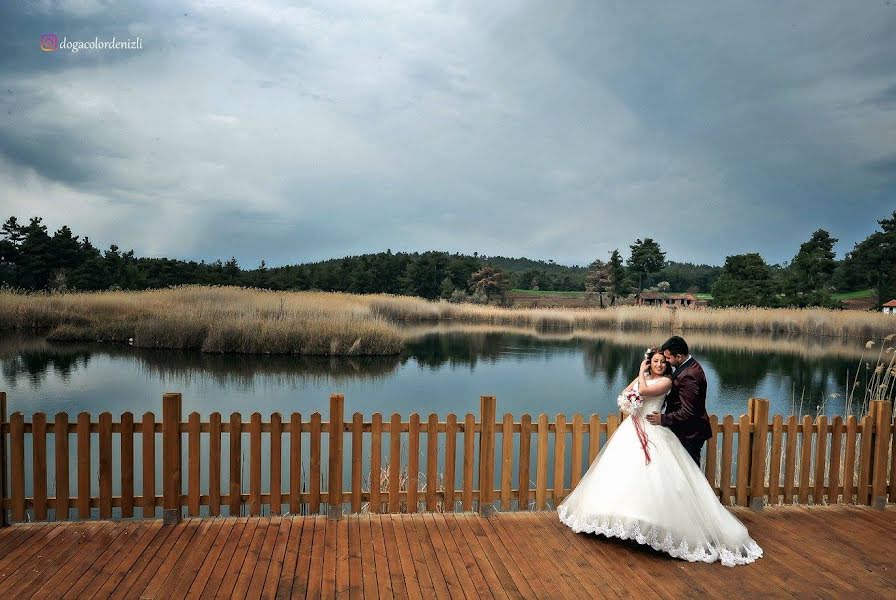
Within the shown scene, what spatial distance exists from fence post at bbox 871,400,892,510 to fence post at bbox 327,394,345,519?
4.37 metres

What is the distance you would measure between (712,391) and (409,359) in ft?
30.9

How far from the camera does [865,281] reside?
55.9m

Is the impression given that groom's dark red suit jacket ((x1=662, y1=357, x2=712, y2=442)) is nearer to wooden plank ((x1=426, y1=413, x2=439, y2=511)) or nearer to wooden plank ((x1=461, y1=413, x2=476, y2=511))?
wooden plank ((x1=461, y1=413, x2=476, y2=511))

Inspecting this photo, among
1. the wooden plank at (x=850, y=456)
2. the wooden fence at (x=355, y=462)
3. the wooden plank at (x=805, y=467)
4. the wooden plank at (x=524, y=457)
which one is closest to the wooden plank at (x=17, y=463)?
the wooden fence at (x=355, y=462)

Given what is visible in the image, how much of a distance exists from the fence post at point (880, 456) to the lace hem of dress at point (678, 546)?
5.95ft

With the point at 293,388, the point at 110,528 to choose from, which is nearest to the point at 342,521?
the point at 110,528

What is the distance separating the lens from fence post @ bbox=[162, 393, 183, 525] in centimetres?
426

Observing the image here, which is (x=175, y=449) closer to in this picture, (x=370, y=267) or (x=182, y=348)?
(x=182, y=348)

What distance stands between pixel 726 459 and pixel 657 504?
1174mm

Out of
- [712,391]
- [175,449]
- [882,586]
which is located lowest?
[712,391]

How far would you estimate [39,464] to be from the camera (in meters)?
4.24

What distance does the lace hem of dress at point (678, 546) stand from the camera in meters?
3.91

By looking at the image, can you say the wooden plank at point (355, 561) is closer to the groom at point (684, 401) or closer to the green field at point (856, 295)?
the groom at point (684, 401)

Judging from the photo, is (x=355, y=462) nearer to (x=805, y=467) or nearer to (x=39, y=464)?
(x=39, y=464)
